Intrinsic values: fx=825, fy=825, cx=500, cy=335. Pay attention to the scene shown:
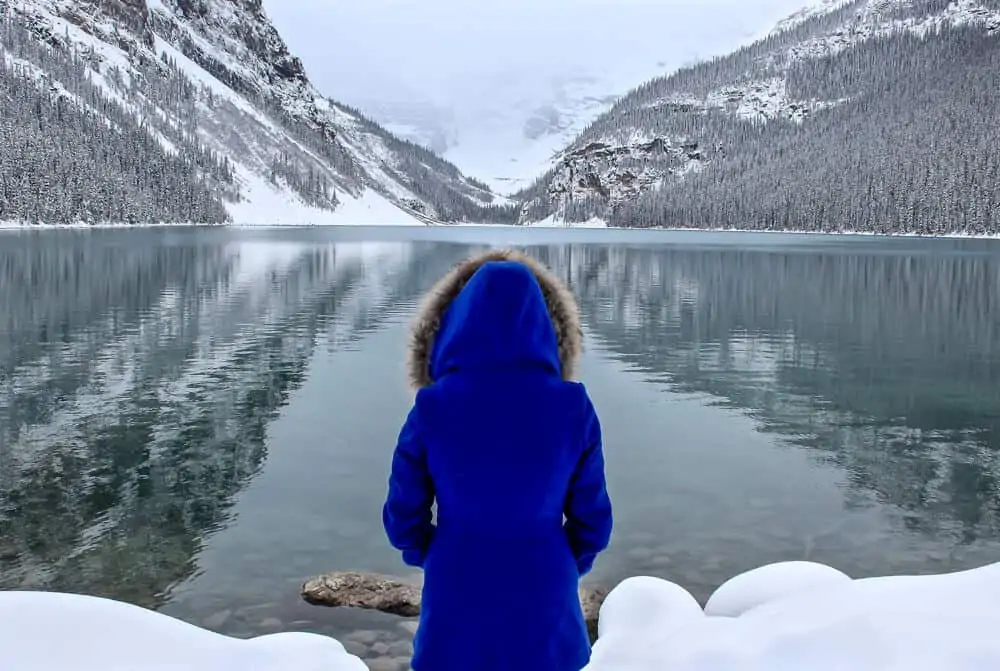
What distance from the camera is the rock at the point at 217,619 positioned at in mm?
9742

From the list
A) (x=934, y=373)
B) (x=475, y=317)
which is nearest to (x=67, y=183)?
(x=934, y=373)

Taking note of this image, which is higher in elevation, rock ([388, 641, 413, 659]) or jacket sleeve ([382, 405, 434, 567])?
jacket sleeve ([382, 405, 434, 567])

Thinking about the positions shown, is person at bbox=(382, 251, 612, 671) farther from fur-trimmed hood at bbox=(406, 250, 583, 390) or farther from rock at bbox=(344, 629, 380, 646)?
rock at bbox=(344, 629, 380, 646)

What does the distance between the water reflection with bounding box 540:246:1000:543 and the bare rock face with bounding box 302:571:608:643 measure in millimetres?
6638

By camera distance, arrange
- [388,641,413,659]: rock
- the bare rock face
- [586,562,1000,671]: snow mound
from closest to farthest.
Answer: [586,562,1000,671]: snow mound
[388,641,413,659]: rock
the bare rock face

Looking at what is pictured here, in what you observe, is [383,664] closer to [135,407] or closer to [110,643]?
[110,643]

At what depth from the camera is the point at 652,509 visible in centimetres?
1427

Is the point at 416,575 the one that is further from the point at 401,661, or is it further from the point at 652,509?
the point at 652,509

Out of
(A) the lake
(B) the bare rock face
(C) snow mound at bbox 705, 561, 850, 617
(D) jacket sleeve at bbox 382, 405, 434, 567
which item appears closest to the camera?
(D) jacket sleeve at bbox 382, 405, 434, 567

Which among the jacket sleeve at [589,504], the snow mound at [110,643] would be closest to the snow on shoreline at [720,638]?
the snow mound at [110,643]

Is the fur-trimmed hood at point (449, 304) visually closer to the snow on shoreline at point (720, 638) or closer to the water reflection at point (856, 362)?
the snow on shoreline at point (720, 638)

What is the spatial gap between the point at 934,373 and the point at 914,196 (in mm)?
154774

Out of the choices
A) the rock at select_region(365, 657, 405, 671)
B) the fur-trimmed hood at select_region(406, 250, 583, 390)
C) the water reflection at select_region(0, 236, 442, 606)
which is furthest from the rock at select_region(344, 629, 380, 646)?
the fur-trimmed hood at select_region(406, 250, 583, 390)

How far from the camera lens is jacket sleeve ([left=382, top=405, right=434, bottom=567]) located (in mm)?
3549
